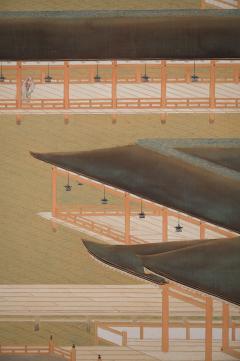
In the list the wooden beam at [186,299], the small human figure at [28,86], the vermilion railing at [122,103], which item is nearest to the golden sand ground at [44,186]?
the vermilion railing at [122,103]

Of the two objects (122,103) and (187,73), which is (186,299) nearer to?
(122,103)

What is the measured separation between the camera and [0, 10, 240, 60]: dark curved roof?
2647cm

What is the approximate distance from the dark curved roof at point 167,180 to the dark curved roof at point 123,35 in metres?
3.59

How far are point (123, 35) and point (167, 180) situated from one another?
5.38 m

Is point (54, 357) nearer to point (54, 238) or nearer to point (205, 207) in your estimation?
point (54, 238)

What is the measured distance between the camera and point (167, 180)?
73.7 ft

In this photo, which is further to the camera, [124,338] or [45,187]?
[45,187]

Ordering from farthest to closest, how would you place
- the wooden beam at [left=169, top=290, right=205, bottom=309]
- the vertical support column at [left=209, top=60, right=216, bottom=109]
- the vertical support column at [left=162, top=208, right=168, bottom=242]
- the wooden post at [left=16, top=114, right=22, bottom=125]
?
the wooden post at [left=16, top=114, right=22, bottom=125] → the vertical support column at [left=209, top=60, right=216, bottom=109] → the vertical support column at [left=162, top=208, right=168, bottom=242] → the wooden beam at [left=169, top=290, right=205, bottom=309]

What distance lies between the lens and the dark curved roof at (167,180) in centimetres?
2178

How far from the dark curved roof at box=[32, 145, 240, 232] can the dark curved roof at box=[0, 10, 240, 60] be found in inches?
141

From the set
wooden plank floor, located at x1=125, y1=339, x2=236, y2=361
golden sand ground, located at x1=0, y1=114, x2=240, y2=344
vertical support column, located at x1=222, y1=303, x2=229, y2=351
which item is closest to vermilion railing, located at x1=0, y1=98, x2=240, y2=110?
golden sand ground, located at x1=0, y1=114, x2=240, y2=344

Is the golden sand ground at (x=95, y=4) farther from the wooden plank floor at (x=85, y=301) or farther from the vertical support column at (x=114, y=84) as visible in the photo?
the wooden plank floor at (x=85, y=301)

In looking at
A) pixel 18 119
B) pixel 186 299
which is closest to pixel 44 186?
pixel 18 119

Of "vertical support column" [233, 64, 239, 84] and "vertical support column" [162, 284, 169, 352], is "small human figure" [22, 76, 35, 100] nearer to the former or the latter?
"vertical support column" [233, 64, 239, 84]
